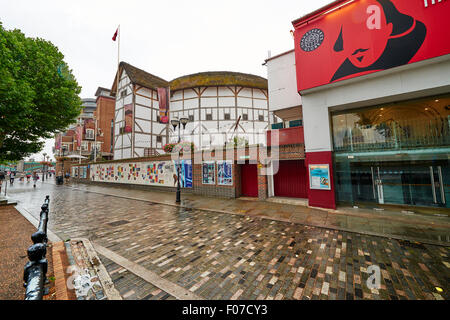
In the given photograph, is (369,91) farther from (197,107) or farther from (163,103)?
(163,103)

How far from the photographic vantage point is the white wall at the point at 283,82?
10.1 metres

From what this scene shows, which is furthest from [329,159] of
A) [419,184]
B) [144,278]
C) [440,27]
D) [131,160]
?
[131,160]

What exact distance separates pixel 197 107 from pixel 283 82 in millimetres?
14474

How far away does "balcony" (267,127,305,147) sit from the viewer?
9.26 metres

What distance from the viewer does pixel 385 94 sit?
689 cm

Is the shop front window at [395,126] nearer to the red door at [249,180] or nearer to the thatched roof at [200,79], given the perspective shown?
the red door at [249,180]

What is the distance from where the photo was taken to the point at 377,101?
7.52m

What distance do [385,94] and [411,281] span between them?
7201mm

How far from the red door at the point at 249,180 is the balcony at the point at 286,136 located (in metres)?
2.26

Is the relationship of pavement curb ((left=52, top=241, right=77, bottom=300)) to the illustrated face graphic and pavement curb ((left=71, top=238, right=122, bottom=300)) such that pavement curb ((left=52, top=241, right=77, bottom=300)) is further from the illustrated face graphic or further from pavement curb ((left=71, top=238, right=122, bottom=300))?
the illustrated face graphic

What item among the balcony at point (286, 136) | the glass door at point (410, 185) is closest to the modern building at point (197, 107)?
the balcony at point (286, 136)

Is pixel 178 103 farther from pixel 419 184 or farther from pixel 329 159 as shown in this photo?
pixel 419 184

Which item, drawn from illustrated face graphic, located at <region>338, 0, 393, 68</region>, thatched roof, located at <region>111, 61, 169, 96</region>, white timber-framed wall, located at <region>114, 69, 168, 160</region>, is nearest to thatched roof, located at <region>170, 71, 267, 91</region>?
thatched roof, located at <region>111, 61, 169, 96</region>

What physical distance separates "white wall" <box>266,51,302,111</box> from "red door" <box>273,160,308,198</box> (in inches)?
148
